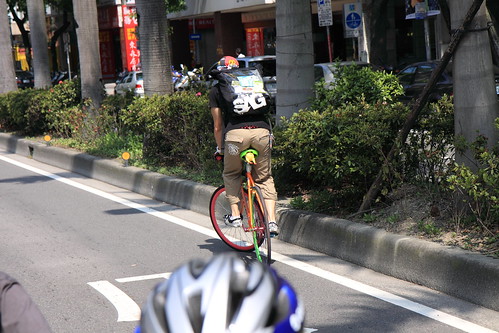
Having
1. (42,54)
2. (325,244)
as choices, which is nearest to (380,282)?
(325,244)

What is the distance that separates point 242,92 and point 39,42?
1640 centimetres

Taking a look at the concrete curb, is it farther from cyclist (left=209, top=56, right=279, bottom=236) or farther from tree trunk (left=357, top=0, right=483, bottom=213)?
cyclist (left=209, top=56, right=279, bottom=236)

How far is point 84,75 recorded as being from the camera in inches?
661

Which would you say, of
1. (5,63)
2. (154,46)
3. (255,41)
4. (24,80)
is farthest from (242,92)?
(24,80)

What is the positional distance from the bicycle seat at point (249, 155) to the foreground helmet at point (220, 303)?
5023 millimetres

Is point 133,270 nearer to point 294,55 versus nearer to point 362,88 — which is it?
point 362,88

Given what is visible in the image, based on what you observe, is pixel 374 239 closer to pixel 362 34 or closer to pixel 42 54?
pixel 42 54

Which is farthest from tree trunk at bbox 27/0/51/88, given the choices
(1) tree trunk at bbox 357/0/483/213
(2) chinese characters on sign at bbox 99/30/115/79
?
(2) chinese characters on sign at bbox 99/30/115/79

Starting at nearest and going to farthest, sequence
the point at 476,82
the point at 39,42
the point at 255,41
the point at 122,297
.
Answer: the point at 122,297 < the point at 476,82 < the point at 39,42 < the point at 255,41

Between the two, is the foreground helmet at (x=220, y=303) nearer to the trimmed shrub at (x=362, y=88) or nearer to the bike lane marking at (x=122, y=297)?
the bike lane marking at (x=122, y=297)

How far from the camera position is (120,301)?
640cm

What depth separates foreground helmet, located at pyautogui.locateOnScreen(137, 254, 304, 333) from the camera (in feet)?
6.43

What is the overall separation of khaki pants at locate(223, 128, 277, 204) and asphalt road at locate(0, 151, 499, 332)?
670mm

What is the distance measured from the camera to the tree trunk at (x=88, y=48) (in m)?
16.7
